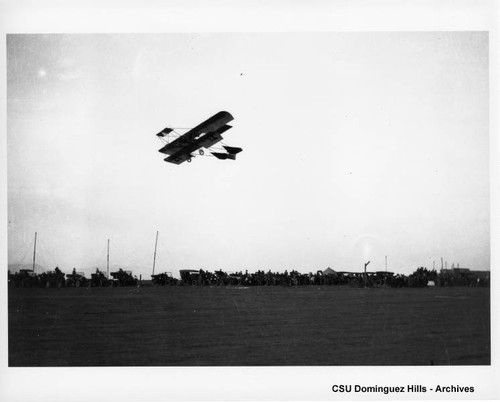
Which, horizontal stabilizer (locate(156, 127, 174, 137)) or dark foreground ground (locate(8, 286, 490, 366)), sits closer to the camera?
dark foreground ground (locate(8, 286, 490, 366))

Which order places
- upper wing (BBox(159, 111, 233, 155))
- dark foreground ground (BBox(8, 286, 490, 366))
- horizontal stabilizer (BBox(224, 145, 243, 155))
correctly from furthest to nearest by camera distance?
horizontal stabilizer (BBox(224, 145, 243, 155)) < upper wing (BBox(159, 111, 233, 155)) < dark foreground ground (BBox(8, 286, 490, 366))

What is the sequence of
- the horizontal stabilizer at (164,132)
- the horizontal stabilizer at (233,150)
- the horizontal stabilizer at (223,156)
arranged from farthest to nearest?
the horizontal stabilizer at (223,156)
the horizontal stabilizer at (233,150)
the horizontal stabilizer at (164,132)

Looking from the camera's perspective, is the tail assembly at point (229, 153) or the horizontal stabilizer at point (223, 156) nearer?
the tail assembly at point (229, 153)

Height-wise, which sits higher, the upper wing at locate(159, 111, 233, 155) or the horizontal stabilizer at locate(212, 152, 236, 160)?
the upper wing at locate(159, 111, 233, 155)

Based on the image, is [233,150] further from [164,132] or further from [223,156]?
[164,132]

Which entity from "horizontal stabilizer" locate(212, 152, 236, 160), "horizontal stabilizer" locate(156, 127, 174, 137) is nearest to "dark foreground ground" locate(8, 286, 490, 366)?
"horizontal stabilizer" locate(212, 152, 236, 160)

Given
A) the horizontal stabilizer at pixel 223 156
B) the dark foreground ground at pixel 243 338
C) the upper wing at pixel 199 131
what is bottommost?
the dark foreground ground at pixel 243 338

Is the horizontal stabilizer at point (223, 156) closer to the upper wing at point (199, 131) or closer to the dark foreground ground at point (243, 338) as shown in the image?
the upper wing at point (199, 131)

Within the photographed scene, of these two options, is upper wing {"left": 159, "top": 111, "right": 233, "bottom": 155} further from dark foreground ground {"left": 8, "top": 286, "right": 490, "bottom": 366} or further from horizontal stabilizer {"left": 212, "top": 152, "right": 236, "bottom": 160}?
dark foreground ground {"left": 8, "top": 286, "right": 490, "bottom": 366}

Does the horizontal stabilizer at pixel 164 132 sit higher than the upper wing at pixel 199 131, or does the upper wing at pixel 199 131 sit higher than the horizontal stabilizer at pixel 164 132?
the upper wing at pixel 199 131

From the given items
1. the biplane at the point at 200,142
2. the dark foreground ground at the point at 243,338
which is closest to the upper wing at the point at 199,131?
the biplane at the point at 200,142
